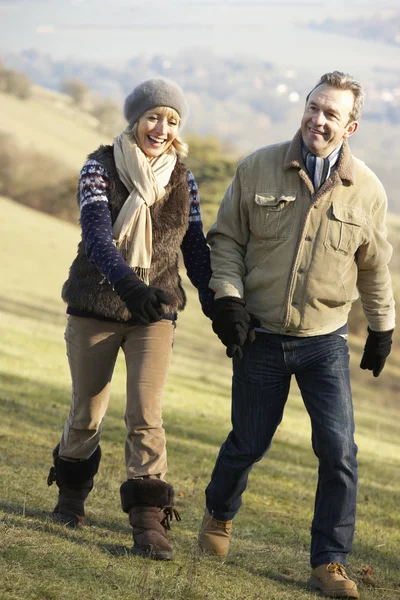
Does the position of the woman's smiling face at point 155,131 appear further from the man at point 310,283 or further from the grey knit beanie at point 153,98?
the man at point 310,283

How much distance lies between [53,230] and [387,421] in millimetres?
29078

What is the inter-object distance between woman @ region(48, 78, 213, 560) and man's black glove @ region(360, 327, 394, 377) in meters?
0.94

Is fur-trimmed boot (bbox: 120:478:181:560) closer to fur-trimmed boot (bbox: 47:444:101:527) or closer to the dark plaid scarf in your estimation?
fur-trimmed boot (bbox: 47:444:101:527)

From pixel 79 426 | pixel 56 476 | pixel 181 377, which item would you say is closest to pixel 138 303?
pixel 79 426

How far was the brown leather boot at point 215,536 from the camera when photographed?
18.2 ft

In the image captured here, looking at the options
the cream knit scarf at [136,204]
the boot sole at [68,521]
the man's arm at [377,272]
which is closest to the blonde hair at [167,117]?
the cream knit scarf at [136,204]

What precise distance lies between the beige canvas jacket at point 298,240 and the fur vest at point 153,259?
25 cm

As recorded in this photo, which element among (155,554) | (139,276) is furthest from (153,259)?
(155,554)

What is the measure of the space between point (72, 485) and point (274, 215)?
1946mm

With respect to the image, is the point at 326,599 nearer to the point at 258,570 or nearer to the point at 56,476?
the point at 258,570

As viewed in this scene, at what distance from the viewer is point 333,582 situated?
4.93 meters

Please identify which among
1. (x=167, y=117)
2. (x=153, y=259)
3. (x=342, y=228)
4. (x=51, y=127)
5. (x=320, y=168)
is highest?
(x=51, y=127)


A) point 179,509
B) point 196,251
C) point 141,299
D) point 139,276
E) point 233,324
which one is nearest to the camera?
point 141,299

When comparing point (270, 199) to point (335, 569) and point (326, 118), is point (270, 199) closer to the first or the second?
point (326, 118)
